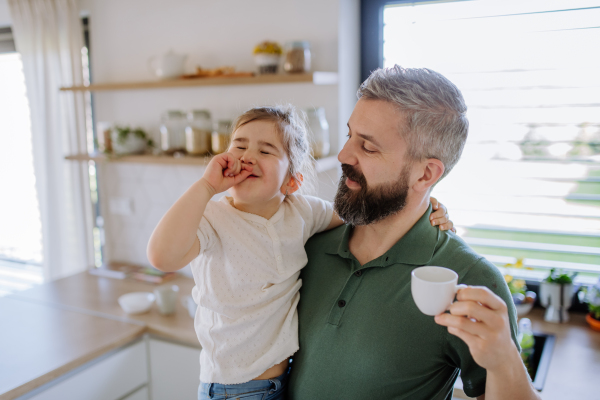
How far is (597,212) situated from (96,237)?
2.81m

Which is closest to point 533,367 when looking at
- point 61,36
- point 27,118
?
point 61,36

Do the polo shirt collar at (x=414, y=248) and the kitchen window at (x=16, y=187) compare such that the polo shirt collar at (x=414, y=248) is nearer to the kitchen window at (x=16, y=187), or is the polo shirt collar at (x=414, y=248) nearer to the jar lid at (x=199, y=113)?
the jar lid at (x=199, y=113)

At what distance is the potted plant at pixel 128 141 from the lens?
2559 millimetres

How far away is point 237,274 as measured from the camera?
3.96 ft

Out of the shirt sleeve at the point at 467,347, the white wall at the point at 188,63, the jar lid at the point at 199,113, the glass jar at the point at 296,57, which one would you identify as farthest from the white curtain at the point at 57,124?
the shirt sleeve at the point at 467,347

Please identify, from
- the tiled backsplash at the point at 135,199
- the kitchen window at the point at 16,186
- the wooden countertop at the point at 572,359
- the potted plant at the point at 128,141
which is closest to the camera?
the wooden countertop at the point at 572,359

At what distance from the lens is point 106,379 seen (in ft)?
6.28

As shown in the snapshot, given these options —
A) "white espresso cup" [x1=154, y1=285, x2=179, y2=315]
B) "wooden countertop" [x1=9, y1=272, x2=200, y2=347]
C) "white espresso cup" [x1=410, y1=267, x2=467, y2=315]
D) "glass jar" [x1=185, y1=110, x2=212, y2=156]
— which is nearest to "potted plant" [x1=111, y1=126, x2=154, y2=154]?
"glass jar" [x1=185, y1=110, x2=212, y2=156]

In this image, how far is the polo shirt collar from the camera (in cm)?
119

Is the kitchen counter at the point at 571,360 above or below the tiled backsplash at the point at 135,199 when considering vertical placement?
below

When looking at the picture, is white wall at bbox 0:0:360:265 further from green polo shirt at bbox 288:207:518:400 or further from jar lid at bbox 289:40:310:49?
green polo shirt at bbox 288:207:518:400

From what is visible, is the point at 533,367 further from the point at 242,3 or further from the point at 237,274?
the point at 242,3

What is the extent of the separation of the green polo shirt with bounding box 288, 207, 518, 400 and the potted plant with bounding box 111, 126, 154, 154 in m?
1.67

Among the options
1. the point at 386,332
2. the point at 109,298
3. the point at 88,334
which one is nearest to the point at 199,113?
the point at 109,298
